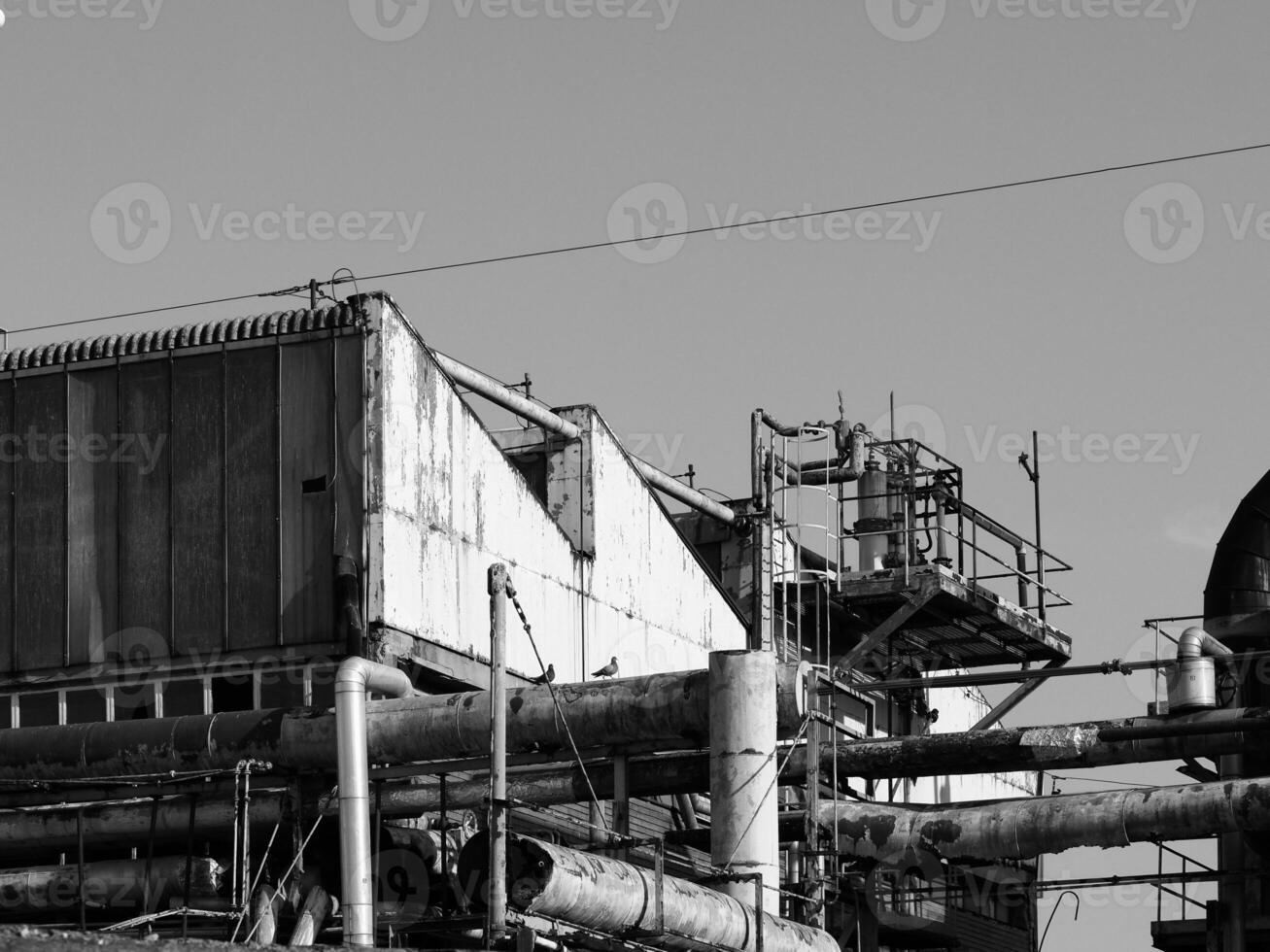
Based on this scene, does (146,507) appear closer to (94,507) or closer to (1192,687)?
(94,507)

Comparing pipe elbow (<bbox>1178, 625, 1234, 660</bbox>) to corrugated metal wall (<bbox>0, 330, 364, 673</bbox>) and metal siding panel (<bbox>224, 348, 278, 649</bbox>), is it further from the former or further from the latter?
metal siding panel (<bbox>224, 348, 278, 649</bbox>)

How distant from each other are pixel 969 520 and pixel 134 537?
14116 millimetres

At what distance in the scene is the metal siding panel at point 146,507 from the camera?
2383 centimetres

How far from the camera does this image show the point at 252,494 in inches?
931

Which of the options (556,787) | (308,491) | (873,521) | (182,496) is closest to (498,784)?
(556,787)

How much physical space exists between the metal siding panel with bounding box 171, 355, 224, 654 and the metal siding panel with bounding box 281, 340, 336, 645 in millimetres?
881

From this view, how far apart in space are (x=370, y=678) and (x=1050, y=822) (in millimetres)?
7730

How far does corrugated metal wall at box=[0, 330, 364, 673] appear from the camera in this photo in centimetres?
2328

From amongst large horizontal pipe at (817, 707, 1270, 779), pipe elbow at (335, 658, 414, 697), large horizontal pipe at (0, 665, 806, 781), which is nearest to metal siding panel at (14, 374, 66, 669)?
large horizontal pipe at (0, 665, 806, 781)

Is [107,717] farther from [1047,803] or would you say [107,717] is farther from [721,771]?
[1047,803]

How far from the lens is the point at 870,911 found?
25.3 metres

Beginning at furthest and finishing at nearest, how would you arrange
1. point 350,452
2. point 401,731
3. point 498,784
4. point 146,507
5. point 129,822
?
point 146,507 < point 350,452 < point 129,822 < point 401,731 < point 498,784

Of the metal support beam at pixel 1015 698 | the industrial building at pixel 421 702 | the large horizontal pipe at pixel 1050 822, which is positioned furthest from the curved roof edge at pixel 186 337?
the metal support beam at pixel 1015 698

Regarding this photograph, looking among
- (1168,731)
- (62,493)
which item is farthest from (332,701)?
(1168,731)
